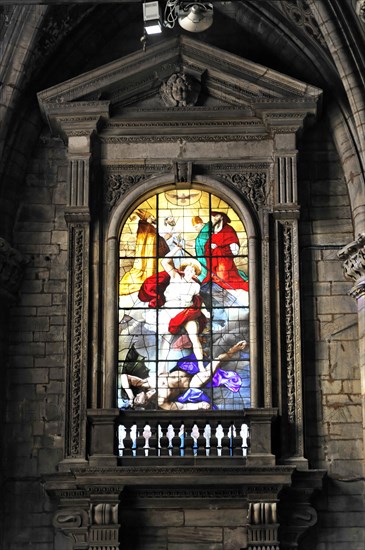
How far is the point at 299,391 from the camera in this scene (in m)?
19.4

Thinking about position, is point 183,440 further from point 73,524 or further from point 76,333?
point 76,333

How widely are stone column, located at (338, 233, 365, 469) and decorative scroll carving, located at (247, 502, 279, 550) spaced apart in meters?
1.79

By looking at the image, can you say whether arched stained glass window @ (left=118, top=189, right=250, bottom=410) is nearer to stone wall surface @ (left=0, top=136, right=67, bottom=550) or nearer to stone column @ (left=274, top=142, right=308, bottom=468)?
stone column @ (left=274, top=142, right=308, bottom=468)

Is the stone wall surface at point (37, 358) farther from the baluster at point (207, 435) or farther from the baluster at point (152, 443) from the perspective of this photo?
the baluster at point (207, 435)

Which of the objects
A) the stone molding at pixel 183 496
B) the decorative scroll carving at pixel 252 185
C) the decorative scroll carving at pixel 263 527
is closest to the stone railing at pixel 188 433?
the stone molding at pixel 183 496

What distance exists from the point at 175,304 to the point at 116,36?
4217 millimetres

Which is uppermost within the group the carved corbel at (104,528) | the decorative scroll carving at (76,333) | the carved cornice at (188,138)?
the carved cornice at (188,138)

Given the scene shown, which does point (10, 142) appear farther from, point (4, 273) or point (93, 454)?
point (93, 454)

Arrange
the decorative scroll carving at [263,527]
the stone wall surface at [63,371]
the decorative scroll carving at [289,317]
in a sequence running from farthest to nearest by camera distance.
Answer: the decorative scroll carving at [289,317] → the stone wall surface at [63,371] → the decorative scroll carving at [263,527]

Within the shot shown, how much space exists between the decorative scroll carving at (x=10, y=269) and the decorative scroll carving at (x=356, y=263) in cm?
438

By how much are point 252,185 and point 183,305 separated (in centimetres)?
194

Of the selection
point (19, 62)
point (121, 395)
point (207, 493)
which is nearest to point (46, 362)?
point (121, 395)

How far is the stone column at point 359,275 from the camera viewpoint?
1955cm

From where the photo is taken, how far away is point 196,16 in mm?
18406
